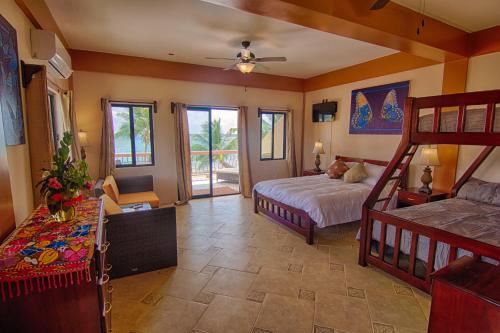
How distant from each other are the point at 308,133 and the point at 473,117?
4729mm

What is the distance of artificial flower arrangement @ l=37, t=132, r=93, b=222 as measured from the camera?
1.71m

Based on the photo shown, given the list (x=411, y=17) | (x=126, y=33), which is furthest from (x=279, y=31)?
(x=126, y=33)

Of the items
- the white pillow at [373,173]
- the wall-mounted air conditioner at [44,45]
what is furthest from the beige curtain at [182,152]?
the white pillow at [373,173]

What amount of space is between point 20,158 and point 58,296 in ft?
4.42

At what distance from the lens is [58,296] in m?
1.33

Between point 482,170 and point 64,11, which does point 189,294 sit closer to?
point 64,11

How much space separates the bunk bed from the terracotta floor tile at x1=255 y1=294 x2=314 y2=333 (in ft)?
3.62

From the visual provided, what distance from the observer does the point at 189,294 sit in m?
2.46

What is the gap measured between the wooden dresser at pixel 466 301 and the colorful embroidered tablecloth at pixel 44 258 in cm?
196

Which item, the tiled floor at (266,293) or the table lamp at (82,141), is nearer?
the tiled floor at (266,293)

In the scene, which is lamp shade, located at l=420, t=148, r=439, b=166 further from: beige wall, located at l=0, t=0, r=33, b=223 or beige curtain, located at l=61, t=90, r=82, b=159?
beige curtain, located at l=61, t=90, r=82, b=159

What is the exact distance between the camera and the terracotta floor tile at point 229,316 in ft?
6.71

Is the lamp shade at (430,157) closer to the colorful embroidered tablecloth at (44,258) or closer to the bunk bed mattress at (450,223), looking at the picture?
the bunk bed mattress at (450,223)

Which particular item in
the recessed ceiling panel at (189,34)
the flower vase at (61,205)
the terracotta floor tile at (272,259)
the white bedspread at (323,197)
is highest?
the recessed ceiling panel at (189,34)
